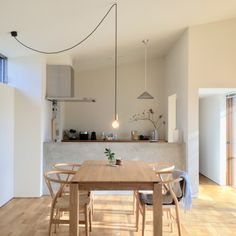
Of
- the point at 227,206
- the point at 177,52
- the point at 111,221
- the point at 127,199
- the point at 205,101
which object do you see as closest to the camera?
the point at 111,221

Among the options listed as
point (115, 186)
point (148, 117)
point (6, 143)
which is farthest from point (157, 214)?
point (148, 117)

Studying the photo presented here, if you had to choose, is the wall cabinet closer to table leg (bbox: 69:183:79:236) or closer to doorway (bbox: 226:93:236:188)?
table leg (bbox: 69:183:79:236)

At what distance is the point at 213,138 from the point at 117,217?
11.9 feet

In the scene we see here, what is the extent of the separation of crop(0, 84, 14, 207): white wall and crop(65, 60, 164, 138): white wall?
2672mm

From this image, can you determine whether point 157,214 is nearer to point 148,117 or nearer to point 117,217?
point 117,217

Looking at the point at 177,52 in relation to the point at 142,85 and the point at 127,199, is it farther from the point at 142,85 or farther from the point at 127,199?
the point at 127,199

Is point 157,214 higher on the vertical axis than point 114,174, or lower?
lower

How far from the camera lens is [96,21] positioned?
4270 millimetres

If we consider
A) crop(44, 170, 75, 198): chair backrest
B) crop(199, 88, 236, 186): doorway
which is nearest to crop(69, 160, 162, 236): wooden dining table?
crop(44, 170, 75, 198): chair backrest

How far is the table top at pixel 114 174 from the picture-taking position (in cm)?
312

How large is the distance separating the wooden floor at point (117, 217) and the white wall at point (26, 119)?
1.64 ft

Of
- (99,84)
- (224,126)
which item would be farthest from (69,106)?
(224,126)

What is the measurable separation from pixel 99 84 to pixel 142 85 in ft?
3.65

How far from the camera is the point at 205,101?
25.0 feet
